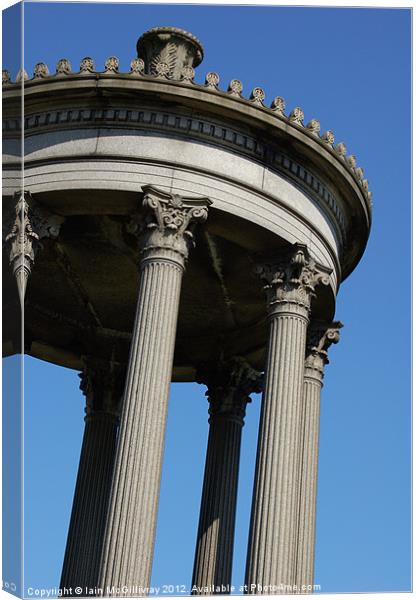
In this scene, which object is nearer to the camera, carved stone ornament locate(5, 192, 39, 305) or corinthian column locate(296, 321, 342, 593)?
carved stone ornament locate(5, 192, 39, 305)

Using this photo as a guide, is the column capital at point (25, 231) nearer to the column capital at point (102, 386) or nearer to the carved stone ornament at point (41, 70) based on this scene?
the carved stone ornament at point (41, 70)

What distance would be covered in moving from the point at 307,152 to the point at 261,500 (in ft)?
46.5

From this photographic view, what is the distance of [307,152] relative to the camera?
48.7 metres

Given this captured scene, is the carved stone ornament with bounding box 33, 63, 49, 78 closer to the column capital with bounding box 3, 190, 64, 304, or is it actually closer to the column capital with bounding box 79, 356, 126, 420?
the column capital with bounding box 3, 190, 64, 304

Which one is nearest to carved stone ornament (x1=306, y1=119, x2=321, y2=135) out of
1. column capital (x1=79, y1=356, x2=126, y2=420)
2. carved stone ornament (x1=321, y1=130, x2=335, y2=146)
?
carved stone ornament (x1=321, y1=130, x2=335, y2=146)

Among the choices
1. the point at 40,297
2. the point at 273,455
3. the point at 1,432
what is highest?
the point at 40,297

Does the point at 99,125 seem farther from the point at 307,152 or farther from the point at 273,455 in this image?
the point at 273,455

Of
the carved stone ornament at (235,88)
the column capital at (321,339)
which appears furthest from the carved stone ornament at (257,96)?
A: the column capital at (321,339)

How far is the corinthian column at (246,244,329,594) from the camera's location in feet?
142

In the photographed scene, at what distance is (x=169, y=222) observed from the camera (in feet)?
149

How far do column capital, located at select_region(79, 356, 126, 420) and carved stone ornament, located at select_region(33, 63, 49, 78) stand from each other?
18.5 meters

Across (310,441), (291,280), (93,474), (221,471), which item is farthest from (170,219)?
(93,474)

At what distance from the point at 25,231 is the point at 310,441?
1480 centimetres

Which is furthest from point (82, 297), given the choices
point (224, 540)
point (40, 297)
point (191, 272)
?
point (224, 540)
